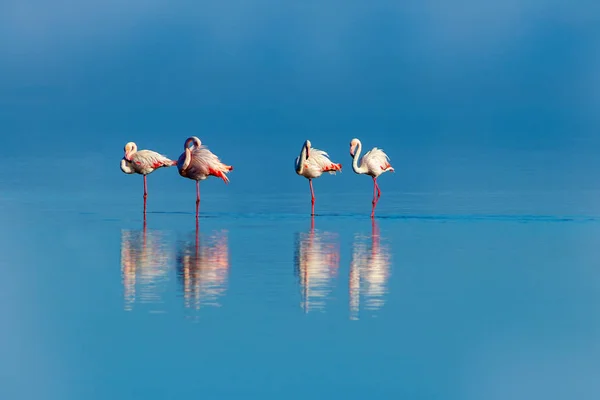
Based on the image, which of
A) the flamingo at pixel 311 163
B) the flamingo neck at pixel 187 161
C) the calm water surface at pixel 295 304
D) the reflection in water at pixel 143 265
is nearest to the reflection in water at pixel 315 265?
the calm water surface at pixel 295 304

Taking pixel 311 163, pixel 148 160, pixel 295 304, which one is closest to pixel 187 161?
pixel 148 160

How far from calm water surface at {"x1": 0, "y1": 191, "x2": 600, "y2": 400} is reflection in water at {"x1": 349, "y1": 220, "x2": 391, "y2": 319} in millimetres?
27

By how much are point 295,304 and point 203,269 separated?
6.26ft

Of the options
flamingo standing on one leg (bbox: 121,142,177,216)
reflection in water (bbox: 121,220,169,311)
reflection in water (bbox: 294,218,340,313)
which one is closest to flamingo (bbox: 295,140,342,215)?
flamingo standing on one leg (bbox: 121,142,177,216)

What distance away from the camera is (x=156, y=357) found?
8062mm

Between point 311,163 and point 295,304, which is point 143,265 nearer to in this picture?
point 295,304

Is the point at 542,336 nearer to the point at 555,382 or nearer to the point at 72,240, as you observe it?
the point at 555,382

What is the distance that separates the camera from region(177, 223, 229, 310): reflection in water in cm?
989

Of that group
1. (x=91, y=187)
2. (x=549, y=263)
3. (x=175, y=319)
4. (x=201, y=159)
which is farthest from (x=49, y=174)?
(x=175, y=319)

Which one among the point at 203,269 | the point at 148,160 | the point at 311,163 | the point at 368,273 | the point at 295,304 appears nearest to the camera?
the point at 295,304

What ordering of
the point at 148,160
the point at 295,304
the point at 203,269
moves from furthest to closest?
the point at 148,160
the point at 203,269
the point at 295,304

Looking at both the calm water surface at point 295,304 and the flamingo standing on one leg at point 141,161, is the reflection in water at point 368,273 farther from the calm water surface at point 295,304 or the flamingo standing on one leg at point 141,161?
the flamingo standing on one leg at point 141,161

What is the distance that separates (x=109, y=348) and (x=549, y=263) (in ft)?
16.5

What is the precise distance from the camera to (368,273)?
36.6ft
